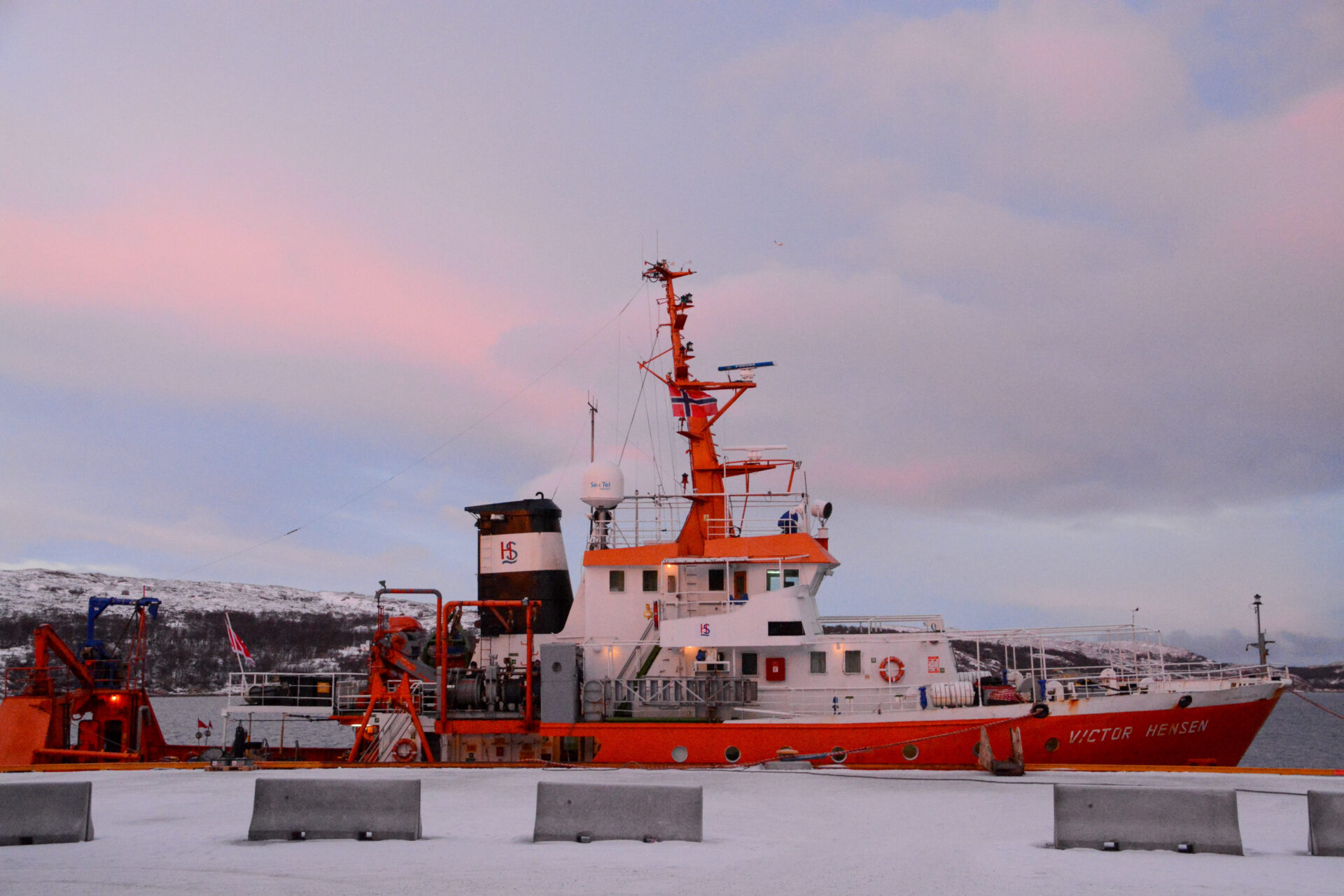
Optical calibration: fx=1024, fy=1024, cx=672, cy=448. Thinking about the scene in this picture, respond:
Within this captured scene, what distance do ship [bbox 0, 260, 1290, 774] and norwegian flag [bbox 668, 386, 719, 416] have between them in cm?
6

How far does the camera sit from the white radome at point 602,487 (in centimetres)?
2522

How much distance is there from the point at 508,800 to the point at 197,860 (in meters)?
5.25

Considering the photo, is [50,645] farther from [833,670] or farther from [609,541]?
[833,670]

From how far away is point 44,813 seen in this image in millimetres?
9789

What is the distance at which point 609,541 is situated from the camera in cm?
2519

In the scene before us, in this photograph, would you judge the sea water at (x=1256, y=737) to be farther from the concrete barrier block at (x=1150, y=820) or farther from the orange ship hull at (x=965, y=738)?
the concrete barrier block at (x=1150, y=820)

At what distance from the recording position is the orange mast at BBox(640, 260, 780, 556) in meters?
24.9

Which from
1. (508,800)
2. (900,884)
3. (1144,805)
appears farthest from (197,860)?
(1144,805)

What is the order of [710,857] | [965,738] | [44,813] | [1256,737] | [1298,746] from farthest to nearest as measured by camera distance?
[1298,746] < [1256,737] < [965,738] < [44,813] < [710,857]

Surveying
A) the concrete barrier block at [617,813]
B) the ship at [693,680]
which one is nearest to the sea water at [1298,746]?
the ship at [693,680]

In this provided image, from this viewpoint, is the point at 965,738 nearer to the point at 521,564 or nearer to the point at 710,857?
the point at 521,564

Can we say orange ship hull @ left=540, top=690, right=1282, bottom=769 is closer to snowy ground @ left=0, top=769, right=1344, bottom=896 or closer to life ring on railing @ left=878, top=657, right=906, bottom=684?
life ring on railing @ left=878, top=657, right=906, bottom=684

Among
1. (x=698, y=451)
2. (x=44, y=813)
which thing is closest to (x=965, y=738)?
(x=698, y=451)

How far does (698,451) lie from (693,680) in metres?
5.86
